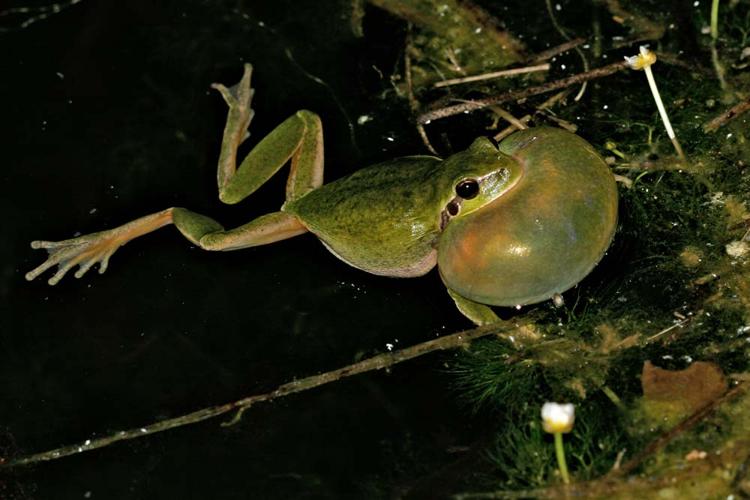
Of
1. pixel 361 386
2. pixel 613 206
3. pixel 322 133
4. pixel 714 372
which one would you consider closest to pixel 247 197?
pixel 322 133

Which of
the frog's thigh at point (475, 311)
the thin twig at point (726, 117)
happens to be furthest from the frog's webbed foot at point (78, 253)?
the thin twig at point (726, 117)

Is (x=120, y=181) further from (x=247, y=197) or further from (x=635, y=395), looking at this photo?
(x=635, y=395)

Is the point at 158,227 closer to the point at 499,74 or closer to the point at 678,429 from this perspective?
the point at 499,74

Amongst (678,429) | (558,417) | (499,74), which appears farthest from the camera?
(499,74)

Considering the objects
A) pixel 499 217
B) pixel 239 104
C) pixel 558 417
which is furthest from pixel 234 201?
pixel 558 417

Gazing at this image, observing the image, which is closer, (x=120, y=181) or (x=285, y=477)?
(x=285, y=477)

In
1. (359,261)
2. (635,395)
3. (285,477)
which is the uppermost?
(359,261)

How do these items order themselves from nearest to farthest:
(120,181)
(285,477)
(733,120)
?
(285,477) < (733,120) < (120,181)
